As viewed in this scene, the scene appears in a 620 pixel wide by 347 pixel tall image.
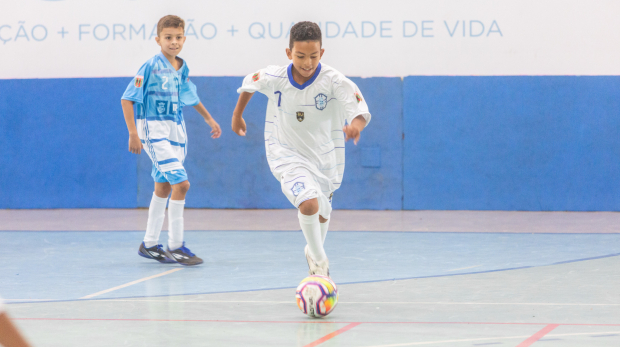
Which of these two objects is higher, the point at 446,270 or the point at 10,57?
the point at 10,57

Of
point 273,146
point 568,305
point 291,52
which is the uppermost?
point 291,52

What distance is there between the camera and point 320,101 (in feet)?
15.1

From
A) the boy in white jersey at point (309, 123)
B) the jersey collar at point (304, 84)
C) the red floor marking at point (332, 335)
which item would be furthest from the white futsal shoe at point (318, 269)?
the jersey collar at point (304, 84)

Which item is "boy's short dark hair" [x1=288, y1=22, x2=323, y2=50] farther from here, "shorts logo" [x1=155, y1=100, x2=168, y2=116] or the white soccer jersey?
"shorts logo" [x1=155, y1=100, x2=168, y2=116]

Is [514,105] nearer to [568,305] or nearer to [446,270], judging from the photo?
[446,270]

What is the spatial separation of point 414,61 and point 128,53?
404 centimetres

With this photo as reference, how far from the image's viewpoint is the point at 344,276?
540 centimetres

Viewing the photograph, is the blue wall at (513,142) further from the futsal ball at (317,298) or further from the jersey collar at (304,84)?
the futsal ball at (317,298)

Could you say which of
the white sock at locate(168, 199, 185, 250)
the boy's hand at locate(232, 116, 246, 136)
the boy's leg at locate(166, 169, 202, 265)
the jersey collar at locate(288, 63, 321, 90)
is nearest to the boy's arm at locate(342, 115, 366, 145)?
the jersey collar at locate(288, 63, 321, 90)

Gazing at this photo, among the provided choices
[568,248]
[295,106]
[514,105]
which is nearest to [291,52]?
[295,106]

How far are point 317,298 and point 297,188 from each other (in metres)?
0.69

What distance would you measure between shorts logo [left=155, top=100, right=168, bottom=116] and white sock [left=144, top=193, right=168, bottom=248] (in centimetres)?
70

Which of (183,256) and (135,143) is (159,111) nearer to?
(135,143)

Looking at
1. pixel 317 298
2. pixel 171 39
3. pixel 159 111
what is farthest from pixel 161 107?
pixel 317 298
